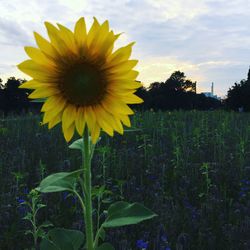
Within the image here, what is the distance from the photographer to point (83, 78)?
138 centimetres

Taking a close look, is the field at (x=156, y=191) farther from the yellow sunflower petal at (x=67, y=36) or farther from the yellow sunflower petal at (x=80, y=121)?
the yellow sunflower petal at (x=67, y=36)

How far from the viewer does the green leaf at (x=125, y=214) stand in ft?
4.18

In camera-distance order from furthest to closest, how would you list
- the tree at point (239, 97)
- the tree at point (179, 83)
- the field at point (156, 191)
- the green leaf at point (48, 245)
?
the tree at point (179, 83) < the tree at point (239, 97) < the field at point (156, 191) < the green leaf at point (48, 245)

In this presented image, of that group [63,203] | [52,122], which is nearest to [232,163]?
[63,203]

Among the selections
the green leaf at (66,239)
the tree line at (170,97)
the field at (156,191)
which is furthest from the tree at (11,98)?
the green leaf at (66,239)

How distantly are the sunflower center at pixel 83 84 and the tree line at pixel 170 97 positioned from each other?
823 inches

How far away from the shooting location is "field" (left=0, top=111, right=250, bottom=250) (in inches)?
122

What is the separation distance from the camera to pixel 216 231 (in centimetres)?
334

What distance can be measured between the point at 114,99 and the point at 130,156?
4.13m

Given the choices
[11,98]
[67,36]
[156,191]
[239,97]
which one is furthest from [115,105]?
[11,98]

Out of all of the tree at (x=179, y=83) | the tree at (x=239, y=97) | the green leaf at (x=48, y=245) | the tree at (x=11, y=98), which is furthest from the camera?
the tree at (x=179, y=83)

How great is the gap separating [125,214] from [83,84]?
44 cm

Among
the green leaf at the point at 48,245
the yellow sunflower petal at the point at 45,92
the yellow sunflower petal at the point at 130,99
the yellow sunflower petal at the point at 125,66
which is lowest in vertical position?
the green leaf at the point at 48,245

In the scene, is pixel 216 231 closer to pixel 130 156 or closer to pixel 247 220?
pixel 247 220
